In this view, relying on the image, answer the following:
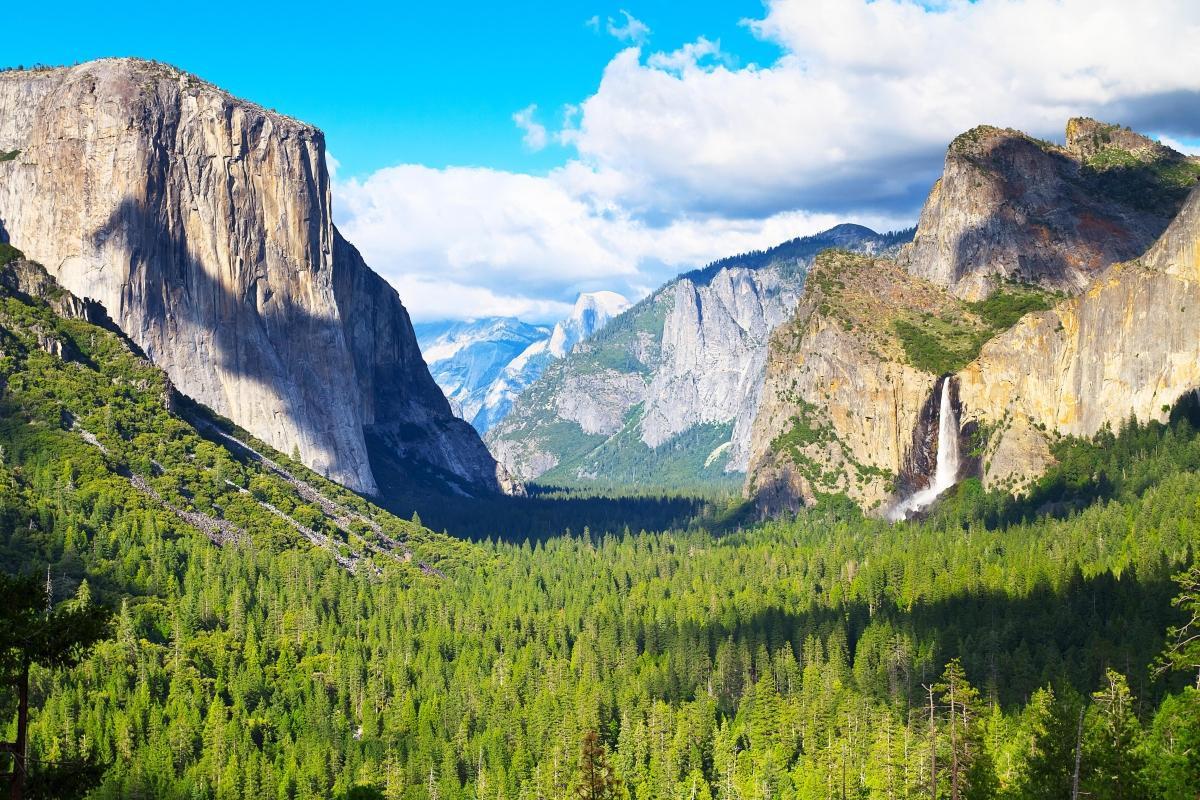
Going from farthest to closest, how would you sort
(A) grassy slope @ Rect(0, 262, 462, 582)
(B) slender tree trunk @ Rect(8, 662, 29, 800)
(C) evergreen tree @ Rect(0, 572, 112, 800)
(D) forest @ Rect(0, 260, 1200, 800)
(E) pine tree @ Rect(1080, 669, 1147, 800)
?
(A) grassy slope @ Rect(0, 262, 462, 582)
(D) forest @ Rect(0, 260, 1200, 800)
(E) pine tree @ Rect(1080, 669, 1147, 800)
(C) evergreen tree @ Rect(0, 572, 112, 800)
(B) slender tree trunk @ Rect(8, 662, 29, 800)

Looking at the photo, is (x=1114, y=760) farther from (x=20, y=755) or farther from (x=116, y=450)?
(x=116, y=450)

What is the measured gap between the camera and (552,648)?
150 meters

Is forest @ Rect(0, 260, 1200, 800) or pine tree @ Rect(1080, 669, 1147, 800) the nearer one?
pine tree @ Rect(1080, 669, 1147, 800)

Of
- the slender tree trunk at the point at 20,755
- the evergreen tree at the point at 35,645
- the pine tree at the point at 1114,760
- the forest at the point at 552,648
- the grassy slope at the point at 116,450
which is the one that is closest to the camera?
the slender tree trunk at the point at 20,755

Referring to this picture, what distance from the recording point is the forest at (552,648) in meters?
98.2

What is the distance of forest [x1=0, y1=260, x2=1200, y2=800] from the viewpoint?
98.2 metres

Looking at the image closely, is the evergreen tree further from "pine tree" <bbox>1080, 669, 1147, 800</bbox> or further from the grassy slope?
the grassy slope

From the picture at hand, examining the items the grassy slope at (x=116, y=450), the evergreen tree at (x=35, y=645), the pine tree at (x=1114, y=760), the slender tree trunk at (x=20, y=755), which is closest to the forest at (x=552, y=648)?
the pine tree at (x=1114, y=760)

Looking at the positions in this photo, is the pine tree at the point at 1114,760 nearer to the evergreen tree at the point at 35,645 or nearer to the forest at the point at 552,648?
the forest at the point at 552,648

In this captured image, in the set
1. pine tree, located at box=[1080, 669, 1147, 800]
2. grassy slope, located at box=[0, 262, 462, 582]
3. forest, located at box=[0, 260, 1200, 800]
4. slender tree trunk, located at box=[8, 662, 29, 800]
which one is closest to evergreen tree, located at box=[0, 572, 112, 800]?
slender tree trunk, located at box=[8, 662, 29, 800]

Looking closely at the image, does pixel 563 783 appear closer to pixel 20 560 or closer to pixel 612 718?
pixel 612 718

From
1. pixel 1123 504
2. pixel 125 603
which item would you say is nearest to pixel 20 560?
pixel 125 603

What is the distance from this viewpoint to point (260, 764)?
106 metres

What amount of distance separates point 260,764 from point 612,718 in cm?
3638
